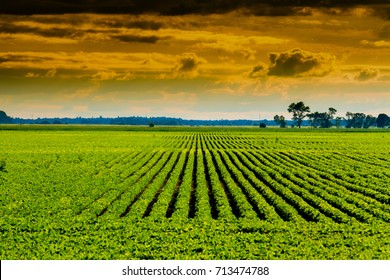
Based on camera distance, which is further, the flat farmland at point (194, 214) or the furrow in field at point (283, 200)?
the furrow in field at point (283, 200)

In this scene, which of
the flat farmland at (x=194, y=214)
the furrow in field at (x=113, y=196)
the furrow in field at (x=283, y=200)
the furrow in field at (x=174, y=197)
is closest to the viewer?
the flat farmland at (x=194, y=214)

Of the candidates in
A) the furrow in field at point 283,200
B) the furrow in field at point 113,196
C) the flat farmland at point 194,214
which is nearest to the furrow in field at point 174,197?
the flat farmland at point 194,214

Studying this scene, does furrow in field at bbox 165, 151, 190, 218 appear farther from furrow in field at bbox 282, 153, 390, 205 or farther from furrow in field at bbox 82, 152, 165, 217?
furrow in field at bbox 282, 153, 390, 205

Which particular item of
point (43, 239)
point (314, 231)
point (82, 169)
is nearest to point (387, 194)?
point (314, 231)

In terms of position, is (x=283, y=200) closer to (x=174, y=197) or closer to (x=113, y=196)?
(x=174, y=197)

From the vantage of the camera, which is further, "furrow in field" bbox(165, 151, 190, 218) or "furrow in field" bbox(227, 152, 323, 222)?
"furrow in field" bbox(165, 151, 190, 218)

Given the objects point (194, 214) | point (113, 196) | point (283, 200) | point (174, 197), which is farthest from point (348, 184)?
point (113, 196)

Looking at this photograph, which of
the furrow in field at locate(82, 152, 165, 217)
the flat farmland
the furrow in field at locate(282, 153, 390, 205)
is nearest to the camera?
the flat farmland

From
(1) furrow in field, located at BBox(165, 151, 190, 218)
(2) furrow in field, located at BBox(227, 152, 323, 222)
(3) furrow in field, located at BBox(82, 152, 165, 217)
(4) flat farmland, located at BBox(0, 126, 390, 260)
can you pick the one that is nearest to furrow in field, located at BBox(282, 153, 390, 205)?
(4) flat farmland, located at BBox(0, 126, 390, 260)

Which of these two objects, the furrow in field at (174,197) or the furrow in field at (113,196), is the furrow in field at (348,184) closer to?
the furrow in field at (174,197)

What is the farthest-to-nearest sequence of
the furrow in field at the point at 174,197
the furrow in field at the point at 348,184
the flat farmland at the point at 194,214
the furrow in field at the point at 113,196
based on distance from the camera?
1. the furrow in field at the point at 348,184
2. the furrow in field at the point at 113,196
3. the furrow in field at the point at 174,197
4. the flat farmland at the point at 194,214

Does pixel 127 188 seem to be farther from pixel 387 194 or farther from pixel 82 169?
pixel 387 194

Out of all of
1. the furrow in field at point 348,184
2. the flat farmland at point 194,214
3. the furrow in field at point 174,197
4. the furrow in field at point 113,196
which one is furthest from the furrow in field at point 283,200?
the furrow in field at point 113,196
